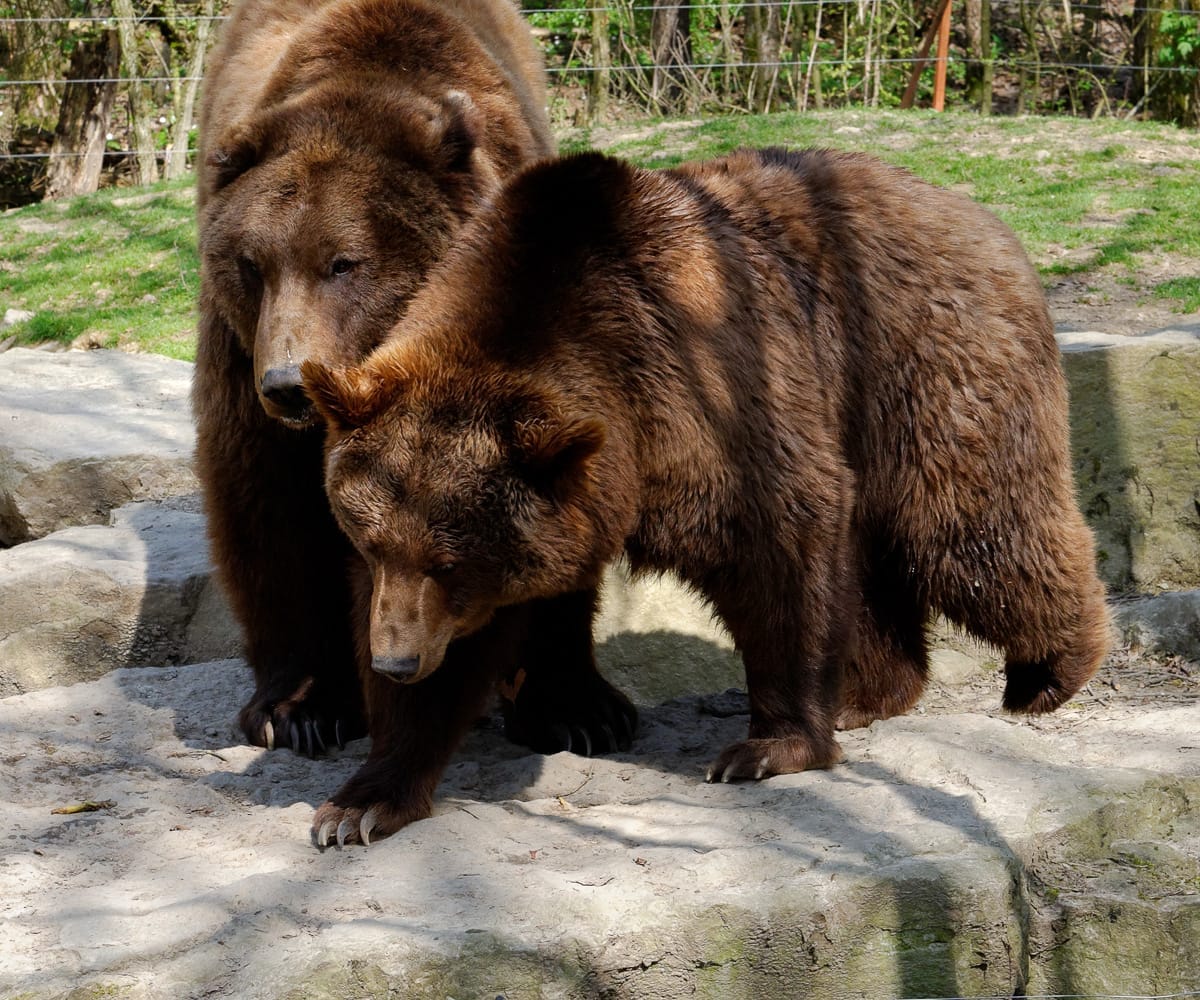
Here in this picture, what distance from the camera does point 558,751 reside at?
4.84 meters

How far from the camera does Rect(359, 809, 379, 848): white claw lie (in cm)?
373

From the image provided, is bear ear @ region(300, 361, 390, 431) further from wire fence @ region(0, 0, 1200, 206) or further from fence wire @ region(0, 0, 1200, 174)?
wire fence @ region(0, 0, 1200, 206)

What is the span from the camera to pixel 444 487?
3.59m

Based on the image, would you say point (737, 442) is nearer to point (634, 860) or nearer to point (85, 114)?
point (634, 860)

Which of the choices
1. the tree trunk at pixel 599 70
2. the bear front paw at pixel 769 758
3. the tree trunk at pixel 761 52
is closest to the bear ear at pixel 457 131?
the bear front paw at pixel 769 758

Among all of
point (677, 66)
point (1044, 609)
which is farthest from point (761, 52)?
point (1044, 609)

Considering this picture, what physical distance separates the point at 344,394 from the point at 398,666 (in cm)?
69

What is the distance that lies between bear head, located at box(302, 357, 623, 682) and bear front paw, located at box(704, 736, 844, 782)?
88 cm

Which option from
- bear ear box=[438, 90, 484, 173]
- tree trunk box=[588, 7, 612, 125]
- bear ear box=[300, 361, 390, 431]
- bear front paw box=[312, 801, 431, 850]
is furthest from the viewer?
tree trunk box=[588, 7, 612, 125]

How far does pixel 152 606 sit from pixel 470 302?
9.23ft

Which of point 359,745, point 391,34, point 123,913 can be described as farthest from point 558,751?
point 391,34

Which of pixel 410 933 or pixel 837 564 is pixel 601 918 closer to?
pixel 410 933

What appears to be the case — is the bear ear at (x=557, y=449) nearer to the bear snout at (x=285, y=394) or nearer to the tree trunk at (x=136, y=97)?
the bear snout at (x=285, y=394)

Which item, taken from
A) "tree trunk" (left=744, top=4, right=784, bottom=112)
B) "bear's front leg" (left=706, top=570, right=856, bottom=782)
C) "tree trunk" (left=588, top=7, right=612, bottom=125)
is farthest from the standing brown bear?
"tree trunk" (left=744, top=4, right=784, bottom=112)
